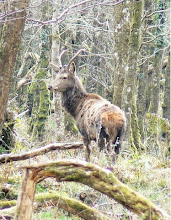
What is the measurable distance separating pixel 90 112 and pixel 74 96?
4.38 feet

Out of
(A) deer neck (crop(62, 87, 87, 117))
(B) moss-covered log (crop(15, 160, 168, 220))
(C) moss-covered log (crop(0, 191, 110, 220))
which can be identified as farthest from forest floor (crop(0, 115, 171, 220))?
(A) deer neck (crop(62, 87, 87, 117))

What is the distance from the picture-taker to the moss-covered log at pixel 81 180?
5.10 metres

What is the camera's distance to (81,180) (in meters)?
5.31

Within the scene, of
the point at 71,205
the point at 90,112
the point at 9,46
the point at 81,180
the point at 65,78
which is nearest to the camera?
the point at 81,180

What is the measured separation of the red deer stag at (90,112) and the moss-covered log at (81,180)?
13.2 ft

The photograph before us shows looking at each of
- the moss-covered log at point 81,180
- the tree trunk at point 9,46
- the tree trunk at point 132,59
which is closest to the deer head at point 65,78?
the tree trunk at point 132,59

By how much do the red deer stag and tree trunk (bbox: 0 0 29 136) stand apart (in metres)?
3.27

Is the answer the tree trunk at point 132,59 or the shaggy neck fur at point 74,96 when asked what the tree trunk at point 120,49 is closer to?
the tree trunk at point 132,59

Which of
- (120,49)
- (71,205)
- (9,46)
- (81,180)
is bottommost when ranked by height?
(71,205)

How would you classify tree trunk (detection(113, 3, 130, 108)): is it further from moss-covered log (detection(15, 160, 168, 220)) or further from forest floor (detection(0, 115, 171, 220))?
moss-covered log (detection(15, 160, 168, 220))

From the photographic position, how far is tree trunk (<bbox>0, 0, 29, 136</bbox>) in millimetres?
6637

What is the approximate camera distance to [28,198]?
16.7 feet

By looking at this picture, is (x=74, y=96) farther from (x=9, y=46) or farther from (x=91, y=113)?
(x=9, y=46)

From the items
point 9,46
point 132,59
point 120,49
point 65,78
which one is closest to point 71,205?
point 9,46
